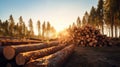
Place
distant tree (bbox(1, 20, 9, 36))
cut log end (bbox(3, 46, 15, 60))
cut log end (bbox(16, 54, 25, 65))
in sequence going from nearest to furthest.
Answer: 1. cut log end (bbox(16, 54, 25, 65))
2. cut log end (bbox(3, 46, 15, 60))
3. distant tree (bbox(1, 20, 9, 36))

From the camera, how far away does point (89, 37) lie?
18562 millimetres

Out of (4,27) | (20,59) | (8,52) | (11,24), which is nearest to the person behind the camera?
(20,59)

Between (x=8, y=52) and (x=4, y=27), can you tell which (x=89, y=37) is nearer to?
(x=8, y=52)

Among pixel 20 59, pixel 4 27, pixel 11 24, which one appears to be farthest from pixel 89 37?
pixel 11 24

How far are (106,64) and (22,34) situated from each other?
6670 centimetres

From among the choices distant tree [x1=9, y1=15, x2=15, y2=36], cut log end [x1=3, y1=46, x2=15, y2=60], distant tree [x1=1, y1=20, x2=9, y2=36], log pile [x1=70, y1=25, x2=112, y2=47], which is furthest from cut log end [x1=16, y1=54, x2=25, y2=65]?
distant tree [x1=9, y1=15, x2=15, y2=36]

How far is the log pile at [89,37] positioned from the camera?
60.4 feet

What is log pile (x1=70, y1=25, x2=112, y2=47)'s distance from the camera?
1840 centimetres

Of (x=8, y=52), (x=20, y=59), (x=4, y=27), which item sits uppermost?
(x=4, y=27)

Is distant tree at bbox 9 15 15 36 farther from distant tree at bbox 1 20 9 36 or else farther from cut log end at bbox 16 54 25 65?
cut log end at bbox 16 54 25 65

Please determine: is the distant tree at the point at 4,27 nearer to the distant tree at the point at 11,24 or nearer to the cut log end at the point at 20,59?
the distant tree at the point at 11,24

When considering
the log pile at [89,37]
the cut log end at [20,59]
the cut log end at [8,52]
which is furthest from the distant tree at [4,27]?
the cut log end at [20,59]

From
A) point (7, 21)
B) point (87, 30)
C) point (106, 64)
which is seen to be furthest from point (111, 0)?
point (7, 21)

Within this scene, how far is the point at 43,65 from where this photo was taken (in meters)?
6.18
